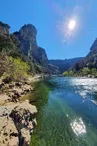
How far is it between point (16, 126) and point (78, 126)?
9134 mm

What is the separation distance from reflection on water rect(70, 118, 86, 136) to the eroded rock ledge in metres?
5.83

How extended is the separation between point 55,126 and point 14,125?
6755 mm

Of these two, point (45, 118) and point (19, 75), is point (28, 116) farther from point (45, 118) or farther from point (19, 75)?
point (19, 75)

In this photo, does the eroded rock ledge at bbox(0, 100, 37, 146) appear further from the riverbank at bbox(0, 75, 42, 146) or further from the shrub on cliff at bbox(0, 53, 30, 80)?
the shrub on cliff at bbox(0, 53, 30, 80)

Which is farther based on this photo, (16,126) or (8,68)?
(8,68)

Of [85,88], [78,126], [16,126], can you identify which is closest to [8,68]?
[85,88]

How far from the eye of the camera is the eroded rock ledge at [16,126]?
17086 mm

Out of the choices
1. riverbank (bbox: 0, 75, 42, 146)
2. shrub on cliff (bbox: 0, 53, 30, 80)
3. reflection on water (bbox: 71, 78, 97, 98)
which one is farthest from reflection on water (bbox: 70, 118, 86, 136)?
shrub on cliff (bbox: 0, 53, 30, 80)

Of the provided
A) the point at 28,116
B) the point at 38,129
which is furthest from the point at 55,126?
the point at 28,116

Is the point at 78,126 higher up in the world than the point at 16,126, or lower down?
lower down

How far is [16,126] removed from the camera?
68.4ft

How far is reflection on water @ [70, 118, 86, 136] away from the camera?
22.1 meters

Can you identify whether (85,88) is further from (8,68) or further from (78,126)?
(78,126)

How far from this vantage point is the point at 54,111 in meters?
32.2
